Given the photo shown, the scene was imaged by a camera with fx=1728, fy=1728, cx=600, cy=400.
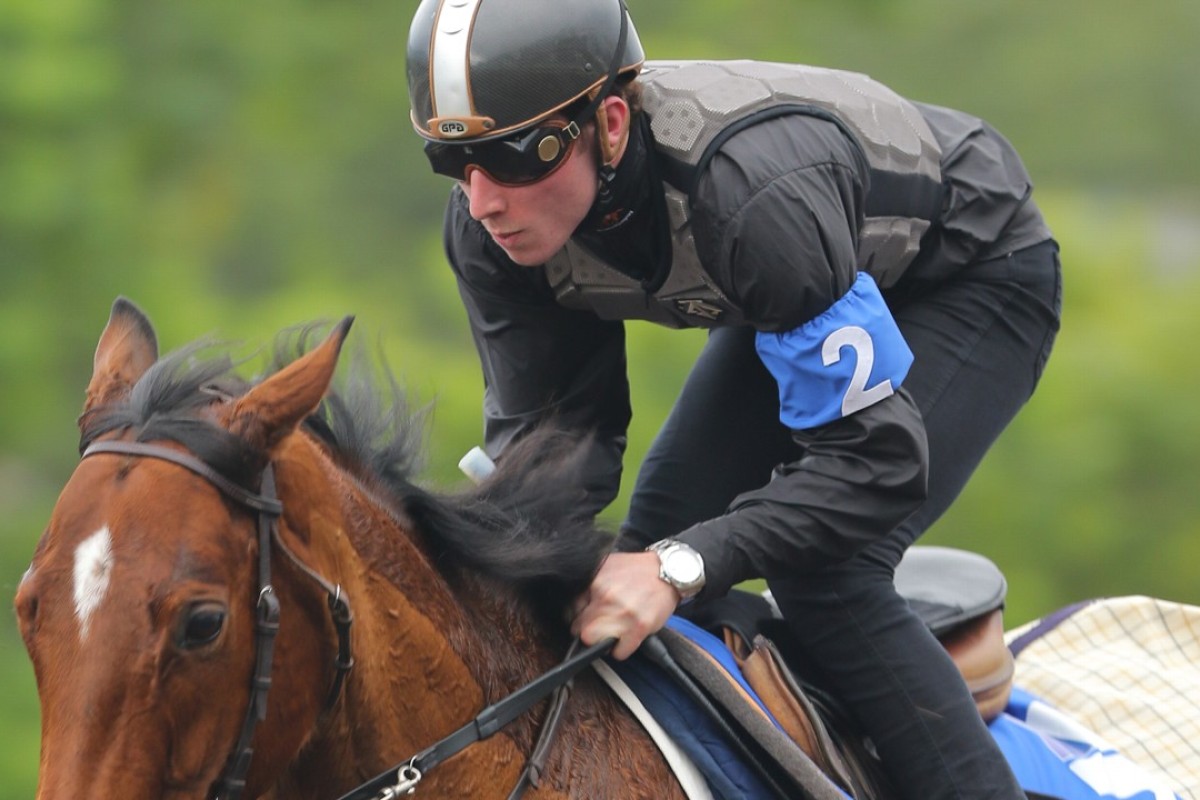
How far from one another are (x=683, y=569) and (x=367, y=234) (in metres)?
15.0

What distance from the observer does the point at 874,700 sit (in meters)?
3.31

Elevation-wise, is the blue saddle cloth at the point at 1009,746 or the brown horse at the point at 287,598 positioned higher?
the brown horse at the point at 287,598

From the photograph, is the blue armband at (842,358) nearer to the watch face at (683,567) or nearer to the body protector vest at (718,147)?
the body protector vest at (718,147)

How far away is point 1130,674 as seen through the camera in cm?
450

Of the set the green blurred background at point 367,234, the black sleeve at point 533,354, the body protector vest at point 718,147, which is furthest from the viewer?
the green blurred background at point 367,234

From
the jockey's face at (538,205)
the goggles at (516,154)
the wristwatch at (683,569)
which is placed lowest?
the wristwatch at (683,569)

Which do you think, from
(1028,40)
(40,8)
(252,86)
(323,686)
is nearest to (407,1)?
(252,86)

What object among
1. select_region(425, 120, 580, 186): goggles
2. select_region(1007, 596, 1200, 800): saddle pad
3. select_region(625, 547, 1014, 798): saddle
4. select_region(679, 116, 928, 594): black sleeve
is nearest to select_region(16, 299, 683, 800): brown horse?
select_region(625, 547, 1014, 798): saddle

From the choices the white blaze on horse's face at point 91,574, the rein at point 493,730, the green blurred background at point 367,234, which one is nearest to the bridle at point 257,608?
the white blaze on horse's face at point 91,574

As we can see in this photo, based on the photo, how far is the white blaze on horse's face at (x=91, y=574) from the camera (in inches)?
93.1

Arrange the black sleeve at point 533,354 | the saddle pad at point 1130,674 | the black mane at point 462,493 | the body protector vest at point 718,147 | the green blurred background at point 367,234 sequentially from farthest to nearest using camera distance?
the green blurred background at point 367,234 < the saddle pad at point 1130,674 < the black sleeve at point 533,354 < the body protector vest at point 718,147 < the black mane at point 462,493

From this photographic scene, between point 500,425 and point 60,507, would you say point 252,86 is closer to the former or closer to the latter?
point 500,425

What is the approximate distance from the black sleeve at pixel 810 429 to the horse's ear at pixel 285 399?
845 mm

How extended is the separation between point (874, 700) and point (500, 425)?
3.41 feet
